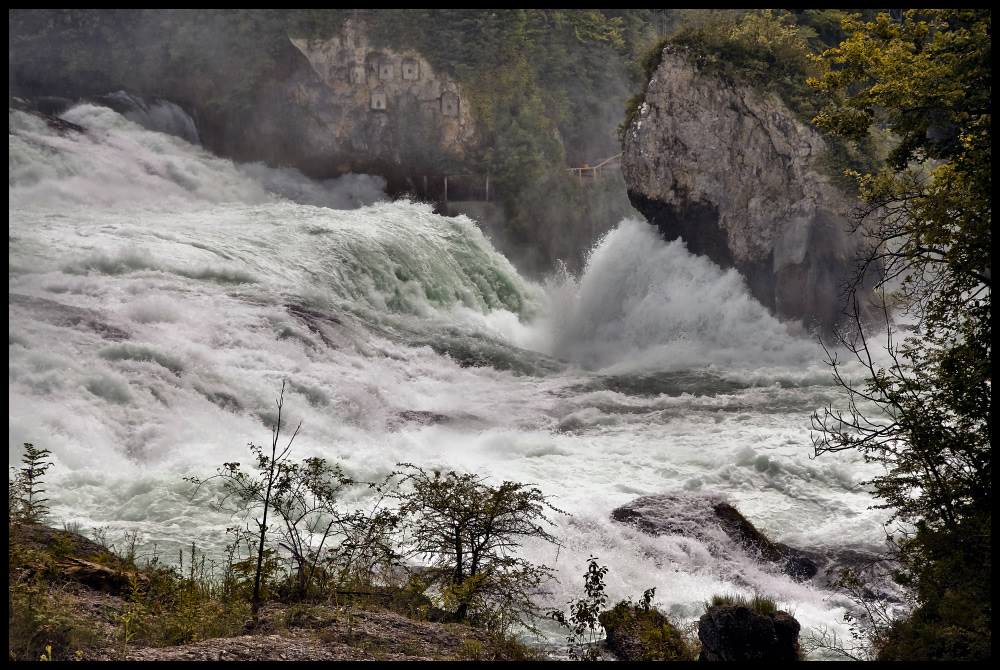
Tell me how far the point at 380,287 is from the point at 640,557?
11.6 m

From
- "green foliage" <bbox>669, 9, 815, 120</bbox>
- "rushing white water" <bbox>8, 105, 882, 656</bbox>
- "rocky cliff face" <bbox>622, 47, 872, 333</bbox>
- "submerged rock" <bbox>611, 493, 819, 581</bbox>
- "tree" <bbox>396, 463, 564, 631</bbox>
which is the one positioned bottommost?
"tree" <bbox>396, 463, 564, 631</bbox>

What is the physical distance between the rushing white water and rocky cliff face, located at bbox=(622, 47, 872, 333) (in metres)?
0.77

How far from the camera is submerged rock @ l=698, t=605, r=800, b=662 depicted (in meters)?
4.96

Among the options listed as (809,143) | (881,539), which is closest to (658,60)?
(809,143)

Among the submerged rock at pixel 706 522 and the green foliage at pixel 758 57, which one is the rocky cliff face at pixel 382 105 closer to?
the green foliage at pixel 758 57

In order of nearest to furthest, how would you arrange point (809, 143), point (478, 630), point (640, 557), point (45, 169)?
point (478, 630) < point (640, 557) < point (809, 143) < point (45, 169)

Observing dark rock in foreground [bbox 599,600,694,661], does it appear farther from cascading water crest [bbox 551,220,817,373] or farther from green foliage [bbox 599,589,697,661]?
cascading water crest [bbox 551,220,817,373]

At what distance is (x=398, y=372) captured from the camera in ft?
44.9

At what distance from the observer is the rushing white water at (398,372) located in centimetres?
834

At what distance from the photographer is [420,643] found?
4.89 m

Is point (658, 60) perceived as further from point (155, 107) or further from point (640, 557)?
point (155, 107)

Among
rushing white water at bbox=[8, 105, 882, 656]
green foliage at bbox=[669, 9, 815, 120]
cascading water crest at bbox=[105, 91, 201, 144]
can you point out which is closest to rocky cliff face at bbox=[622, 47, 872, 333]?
green foliage at bbox=[669, 9, 815, 120]

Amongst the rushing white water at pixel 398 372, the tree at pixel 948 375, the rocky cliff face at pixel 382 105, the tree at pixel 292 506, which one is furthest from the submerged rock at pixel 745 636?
the rocky cliff face at pixel 382 105

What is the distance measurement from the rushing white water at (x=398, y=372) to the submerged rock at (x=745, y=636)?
1.78 meters
